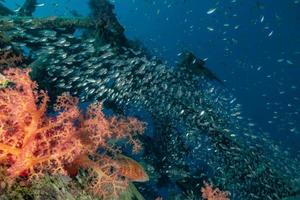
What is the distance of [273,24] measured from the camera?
4065 inches

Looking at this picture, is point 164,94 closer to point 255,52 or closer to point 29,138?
point 29,138

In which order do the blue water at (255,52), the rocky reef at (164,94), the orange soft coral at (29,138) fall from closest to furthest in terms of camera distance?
the orange soft coral at (29,138) < the rocky reef at (164,94) < the blue water at (255,52)

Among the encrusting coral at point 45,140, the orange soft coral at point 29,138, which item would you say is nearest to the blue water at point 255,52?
the encrusting coral at point 45,140

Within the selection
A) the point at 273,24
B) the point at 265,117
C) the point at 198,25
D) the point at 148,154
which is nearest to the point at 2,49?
the point at 148,154

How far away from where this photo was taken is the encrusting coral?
12.1 feet

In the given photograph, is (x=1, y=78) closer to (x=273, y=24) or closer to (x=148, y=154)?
(x=148, y=154)

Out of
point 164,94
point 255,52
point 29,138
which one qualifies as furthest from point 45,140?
point 255,52

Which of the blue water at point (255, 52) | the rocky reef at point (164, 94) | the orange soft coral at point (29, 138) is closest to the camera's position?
the orange soft coral at point (29, 138)

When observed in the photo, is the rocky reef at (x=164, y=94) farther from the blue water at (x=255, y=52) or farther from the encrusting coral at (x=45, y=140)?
the blue water at (x=255, y=52)

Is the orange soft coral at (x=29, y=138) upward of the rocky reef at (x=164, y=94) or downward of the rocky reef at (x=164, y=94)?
downward

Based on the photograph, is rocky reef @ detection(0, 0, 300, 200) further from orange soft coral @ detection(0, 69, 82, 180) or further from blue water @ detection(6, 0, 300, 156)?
A: blue water @ detection(6, 0, 300, 156)

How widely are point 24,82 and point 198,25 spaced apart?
407 ft

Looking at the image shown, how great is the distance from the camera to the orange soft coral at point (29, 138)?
3.66 meters

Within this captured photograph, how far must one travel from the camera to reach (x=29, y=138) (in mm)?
3791
